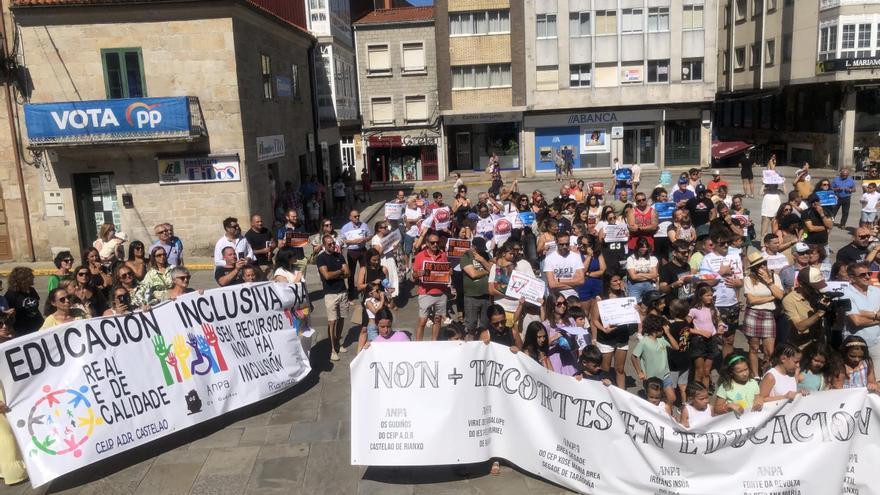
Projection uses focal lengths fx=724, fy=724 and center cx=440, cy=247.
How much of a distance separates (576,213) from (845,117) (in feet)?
105

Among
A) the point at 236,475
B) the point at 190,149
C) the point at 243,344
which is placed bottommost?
the point at 236,475

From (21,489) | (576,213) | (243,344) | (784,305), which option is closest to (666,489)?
(784,305)

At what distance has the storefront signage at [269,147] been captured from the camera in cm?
2136

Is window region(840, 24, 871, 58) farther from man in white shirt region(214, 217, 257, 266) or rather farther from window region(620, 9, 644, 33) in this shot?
man in white shirt region(214, 217, 257, 266)

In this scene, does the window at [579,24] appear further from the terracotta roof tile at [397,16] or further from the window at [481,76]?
the terracotta roof tile at [397,16]

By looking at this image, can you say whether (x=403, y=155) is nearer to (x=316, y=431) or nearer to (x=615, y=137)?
(x=615, y=137)

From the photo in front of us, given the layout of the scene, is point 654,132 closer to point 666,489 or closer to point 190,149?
point 190,149

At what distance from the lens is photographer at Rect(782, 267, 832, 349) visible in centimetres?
874

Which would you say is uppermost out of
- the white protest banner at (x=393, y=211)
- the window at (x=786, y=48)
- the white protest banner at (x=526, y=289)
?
the window at (x=786, y=48)

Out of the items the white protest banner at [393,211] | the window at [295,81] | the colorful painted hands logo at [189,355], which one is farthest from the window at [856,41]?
the colorful painted hands logo at [189,355]

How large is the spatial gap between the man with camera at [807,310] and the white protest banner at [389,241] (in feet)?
21.7

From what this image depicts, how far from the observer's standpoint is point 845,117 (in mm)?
38906

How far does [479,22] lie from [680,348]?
38.1m

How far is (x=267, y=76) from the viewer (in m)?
22.8
